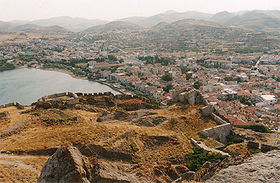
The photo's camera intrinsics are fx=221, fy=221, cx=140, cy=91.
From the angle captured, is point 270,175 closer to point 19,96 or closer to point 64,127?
point 64,127

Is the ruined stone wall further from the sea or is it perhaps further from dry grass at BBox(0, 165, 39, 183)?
the sea

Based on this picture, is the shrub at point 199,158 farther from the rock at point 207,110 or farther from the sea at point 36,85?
the sea at point 36,85

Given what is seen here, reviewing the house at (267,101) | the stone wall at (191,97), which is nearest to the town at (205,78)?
the house at (267,101)

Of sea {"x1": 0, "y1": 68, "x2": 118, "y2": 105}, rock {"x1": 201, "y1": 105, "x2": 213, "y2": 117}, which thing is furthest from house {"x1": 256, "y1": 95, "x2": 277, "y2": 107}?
sea {"x1": 0, "y1": 68, "x2": 118, "y2": 105}

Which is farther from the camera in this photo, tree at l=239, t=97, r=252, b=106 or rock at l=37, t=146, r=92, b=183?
tree at l=239, t=97, r=252, b=106

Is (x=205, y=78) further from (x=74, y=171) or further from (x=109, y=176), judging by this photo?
(x=74, y=171)

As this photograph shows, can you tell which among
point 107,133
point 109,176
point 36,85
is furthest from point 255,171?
point 36,85
